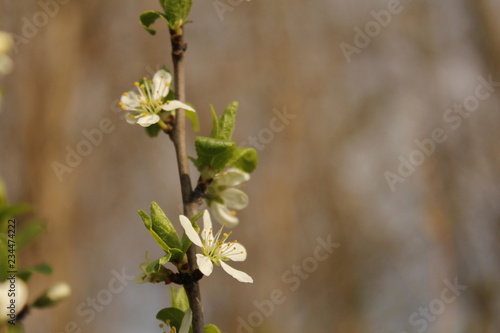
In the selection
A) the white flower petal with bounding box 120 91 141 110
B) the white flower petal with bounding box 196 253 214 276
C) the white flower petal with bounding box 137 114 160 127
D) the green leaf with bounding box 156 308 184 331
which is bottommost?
the green leaf with bounding box 156 308 184 331

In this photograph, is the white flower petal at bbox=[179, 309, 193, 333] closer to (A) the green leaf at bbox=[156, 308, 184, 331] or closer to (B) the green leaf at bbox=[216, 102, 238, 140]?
(A) the green leaf at bbox=[156, 308, 184, 331]

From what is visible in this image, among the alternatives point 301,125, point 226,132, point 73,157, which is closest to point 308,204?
point 301,125

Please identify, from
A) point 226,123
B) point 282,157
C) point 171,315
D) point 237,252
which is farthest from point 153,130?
point 282,157

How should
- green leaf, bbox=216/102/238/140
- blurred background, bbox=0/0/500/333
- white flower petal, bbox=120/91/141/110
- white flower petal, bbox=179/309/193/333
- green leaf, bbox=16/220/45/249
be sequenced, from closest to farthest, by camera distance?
white flower petal, bbox=179/309/193/333, green leaf, bbox=16/220/45/249, green leaf, bbox=216/102/238/140, white flower petal, bbox=120/91/141/110, blurred background, bbox=0/0/500/333

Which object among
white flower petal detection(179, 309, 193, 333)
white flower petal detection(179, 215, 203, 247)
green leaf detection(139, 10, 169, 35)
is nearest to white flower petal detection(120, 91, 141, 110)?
green leaf detection(139, 10, 169, 35)

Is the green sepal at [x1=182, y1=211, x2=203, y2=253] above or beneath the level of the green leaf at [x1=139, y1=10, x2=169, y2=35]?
beneath

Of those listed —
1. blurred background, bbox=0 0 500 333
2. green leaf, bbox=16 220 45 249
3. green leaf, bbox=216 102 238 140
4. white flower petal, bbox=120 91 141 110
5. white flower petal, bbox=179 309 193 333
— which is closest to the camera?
white flower petal, bbox=179 309 193 333

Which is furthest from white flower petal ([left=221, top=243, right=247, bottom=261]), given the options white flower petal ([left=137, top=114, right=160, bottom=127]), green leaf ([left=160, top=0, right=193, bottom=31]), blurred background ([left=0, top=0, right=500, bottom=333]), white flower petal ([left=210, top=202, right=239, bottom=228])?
blurred background ([left=0, top=0, right=500, bottom=333])

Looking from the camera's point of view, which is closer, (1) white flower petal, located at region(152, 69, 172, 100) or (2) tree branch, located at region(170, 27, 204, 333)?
(2) tree branch, located at region(170, 27, 204, 333)
